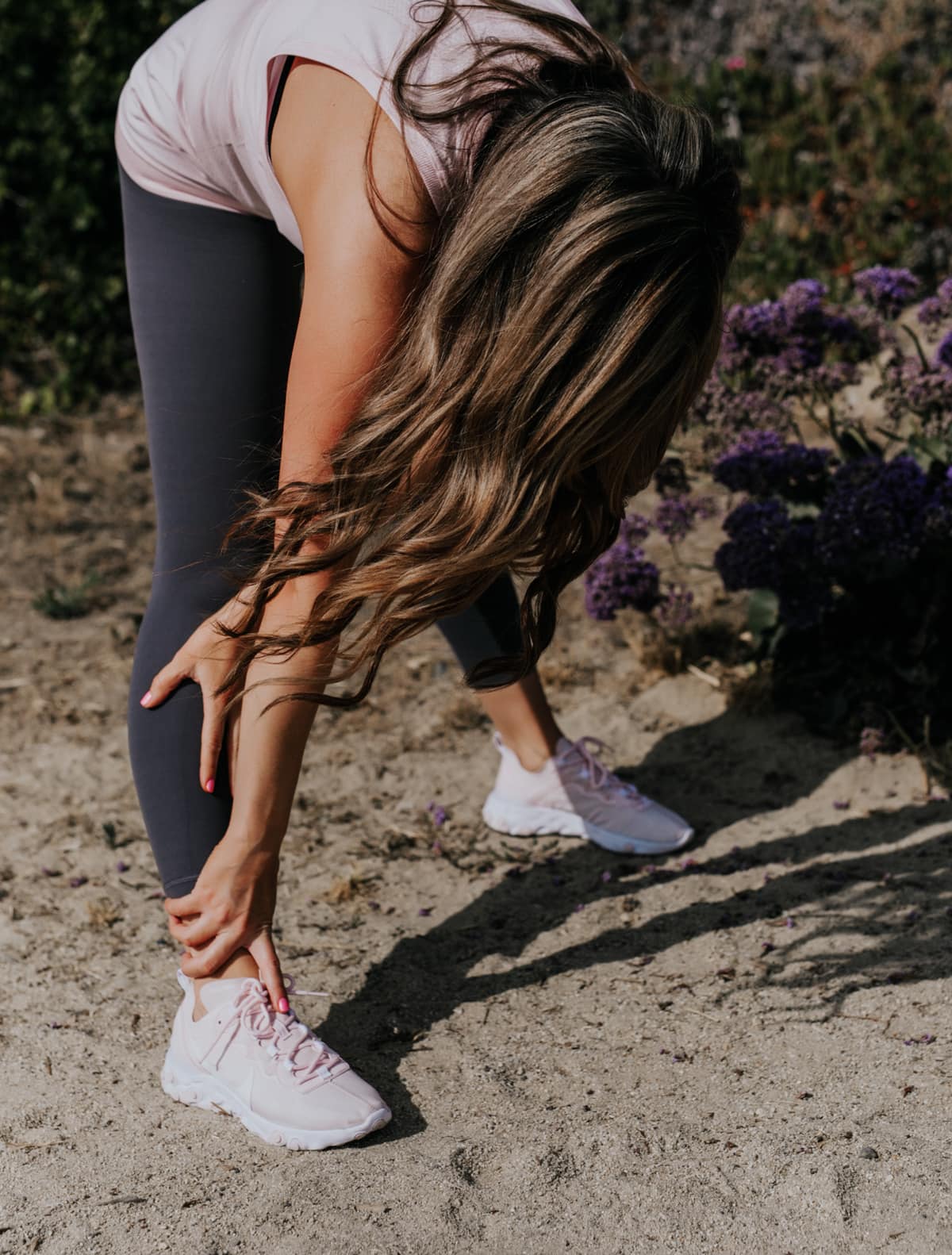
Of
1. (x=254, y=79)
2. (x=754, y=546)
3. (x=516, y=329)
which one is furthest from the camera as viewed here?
(x=754, y=546)

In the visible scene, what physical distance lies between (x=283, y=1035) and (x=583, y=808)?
3.28ft

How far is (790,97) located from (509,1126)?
4820mm

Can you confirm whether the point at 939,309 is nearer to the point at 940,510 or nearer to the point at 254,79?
the point at 940,510

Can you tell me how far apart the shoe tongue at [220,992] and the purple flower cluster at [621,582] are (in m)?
1.49

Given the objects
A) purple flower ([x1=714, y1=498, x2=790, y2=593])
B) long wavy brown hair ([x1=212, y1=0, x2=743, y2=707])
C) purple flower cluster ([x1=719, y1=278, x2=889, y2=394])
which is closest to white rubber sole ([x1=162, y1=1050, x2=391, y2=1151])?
long wavy brown hair ([x1=212, y1=0, x2=743, y2=707])

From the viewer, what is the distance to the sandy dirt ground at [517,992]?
175 cm

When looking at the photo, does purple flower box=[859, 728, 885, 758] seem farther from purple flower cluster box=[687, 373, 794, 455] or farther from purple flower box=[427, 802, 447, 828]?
purple flower box=[427, 802, 447, 828]

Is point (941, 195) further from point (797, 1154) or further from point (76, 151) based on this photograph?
point (797, 1154)

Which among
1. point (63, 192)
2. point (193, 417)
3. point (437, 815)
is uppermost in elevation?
point (193, 417)

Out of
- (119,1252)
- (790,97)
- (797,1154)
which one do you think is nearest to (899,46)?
(790,97)

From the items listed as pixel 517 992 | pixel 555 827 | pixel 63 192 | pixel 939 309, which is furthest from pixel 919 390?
pixel 63 192

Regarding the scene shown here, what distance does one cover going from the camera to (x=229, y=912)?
191 cm

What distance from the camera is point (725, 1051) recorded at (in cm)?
207

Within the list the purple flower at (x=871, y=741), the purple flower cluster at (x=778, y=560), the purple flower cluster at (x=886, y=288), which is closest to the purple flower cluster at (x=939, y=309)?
the purple flower cluster at (x=886, y=288)
